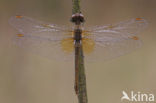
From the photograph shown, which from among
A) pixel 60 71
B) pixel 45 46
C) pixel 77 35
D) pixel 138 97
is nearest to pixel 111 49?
pixel 77 35

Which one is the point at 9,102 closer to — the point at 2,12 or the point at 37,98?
the point at 37,98

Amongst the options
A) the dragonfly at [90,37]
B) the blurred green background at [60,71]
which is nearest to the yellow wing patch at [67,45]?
the dragonfly at [90,37]

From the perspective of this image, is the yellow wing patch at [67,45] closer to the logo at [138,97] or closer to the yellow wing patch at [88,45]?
the yellow wing patch at [88,45]

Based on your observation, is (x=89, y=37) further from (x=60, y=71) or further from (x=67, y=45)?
(x=60, y=71)

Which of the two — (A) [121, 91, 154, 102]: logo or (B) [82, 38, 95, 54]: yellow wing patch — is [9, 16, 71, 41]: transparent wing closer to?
(B) [82, 38, 95, 54]: yellow wing patch

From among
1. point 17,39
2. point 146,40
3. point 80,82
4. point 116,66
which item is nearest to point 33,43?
point 17,39

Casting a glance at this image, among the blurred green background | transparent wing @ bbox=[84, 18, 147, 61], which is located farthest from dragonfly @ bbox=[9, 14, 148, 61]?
the blurred green background
